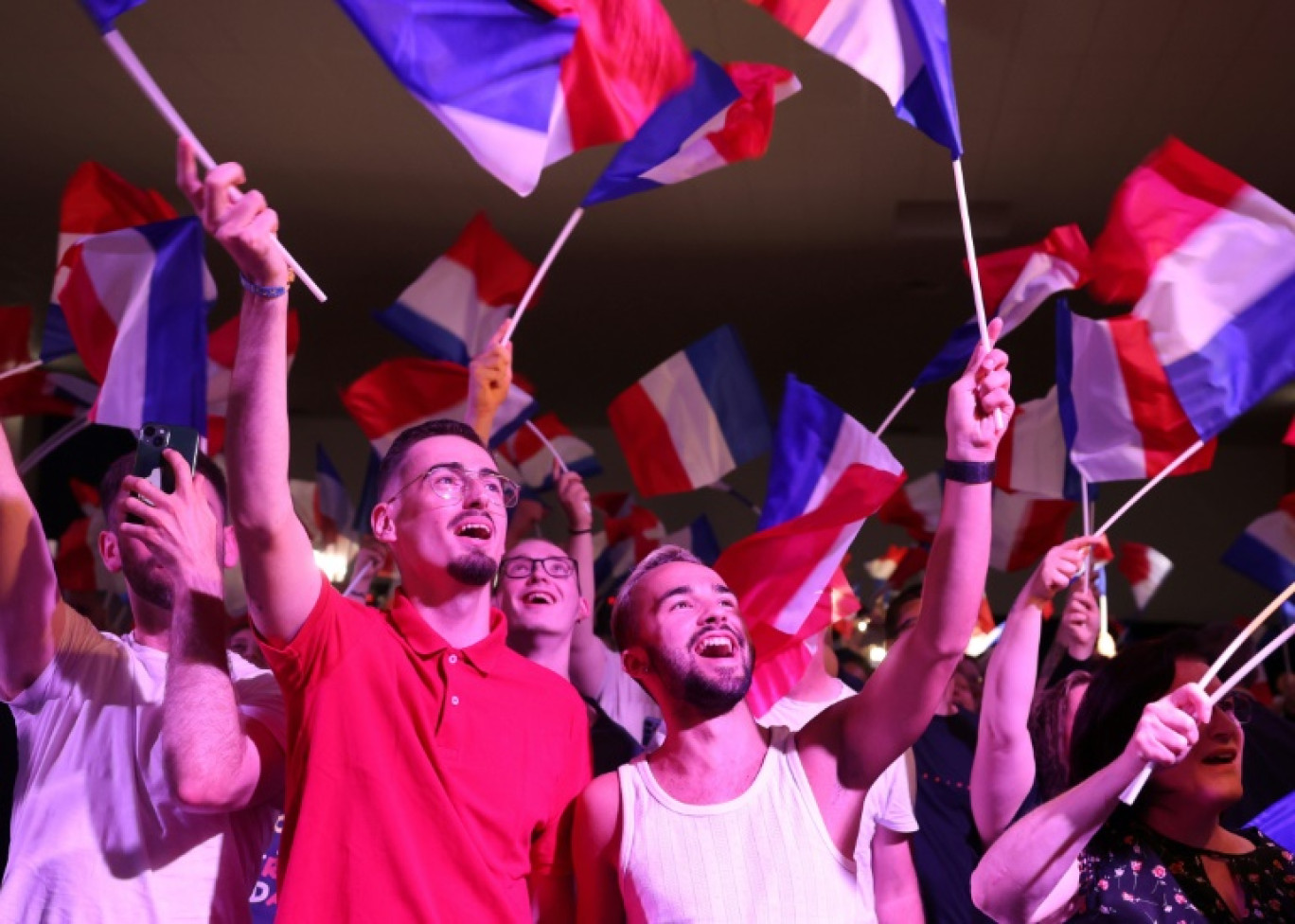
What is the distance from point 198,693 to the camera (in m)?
2.03

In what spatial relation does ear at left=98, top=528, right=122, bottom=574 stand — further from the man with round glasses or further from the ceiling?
the ceiling

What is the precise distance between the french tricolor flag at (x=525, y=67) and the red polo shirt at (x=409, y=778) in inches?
33.8

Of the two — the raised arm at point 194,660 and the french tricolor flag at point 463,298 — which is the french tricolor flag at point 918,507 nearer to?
the french tricolor flag at point 463,298

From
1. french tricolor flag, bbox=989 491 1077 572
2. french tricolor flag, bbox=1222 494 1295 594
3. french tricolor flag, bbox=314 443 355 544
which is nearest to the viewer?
french tricolor flag, bbox=1222 494 1295 594

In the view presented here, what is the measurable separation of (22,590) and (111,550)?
285 mm

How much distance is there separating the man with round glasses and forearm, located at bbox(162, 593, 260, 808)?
1294 millimetres

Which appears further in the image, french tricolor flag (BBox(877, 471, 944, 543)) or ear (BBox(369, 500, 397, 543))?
french tricolor flag (BBox(877, 471, 944, 543))

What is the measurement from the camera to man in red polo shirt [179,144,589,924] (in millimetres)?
1952

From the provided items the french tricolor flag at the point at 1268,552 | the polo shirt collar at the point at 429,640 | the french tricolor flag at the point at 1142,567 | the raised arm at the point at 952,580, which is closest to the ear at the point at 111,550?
the polo shirt collar at the point at 429,640

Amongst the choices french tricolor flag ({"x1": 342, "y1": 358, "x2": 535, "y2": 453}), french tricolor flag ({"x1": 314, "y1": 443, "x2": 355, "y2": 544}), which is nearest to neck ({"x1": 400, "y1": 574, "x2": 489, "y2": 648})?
french tricolor flag ({"x1": 342, "y1": 358, "x2": 535, "y2": 453})

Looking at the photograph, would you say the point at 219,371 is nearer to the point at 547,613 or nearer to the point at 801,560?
the point at 547,613

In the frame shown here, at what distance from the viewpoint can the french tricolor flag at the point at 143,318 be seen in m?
3.88

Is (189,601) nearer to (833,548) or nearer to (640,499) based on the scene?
(833,548)

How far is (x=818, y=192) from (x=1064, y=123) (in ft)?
4.84
